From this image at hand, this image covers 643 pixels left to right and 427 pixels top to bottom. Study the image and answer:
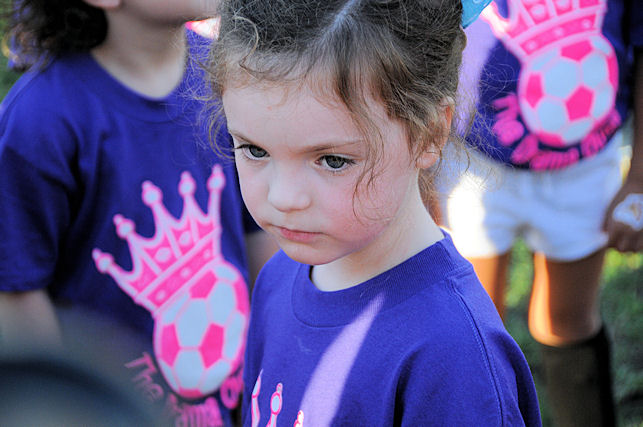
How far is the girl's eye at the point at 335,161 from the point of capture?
946 mm

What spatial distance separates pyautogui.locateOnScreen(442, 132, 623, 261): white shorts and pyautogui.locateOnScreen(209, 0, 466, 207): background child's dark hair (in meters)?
0.96

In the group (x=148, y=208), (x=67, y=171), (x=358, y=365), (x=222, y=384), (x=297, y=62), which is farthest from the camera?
(x=222, y=384)

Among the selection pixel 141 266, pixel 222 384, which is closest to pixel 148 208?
pixel 141 266

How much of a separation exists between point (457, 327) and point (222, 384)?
2.93 feet

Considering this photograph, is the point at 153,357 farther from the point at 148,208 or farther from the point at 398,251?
the point at 398,251

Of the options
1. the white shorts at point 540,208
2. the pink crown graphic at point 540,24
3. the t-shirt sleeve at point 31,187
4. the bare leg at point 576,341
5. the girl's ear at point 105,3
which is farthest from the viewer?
the bare leg at point 576,341

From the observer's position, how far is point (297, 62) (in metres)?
0.91

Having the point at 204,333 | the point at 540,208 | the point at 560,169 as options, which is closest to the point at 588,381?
the point at 540,208

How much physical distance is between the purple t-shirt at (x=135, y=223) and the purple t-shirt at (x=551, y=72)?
2.25 ft

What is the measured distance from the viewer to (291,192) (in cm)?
94

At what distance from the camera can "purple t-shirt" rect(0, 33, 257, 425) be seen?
1.44 metres

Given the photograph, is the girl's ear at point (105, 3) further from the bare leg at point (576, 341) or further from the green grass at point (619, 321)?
the green grass at point (619, 321)

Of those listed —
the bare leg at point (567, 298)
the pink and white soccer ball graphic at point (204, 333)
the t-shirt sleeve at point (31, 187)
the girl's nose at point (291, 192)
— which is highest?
the girl's nose at point (291, 192)

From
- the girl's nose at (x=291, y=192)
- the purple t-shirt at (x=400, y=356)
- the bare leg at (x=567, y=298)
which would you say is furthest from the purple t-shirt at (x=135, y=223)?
the bare leg at (x=567, y=298)
